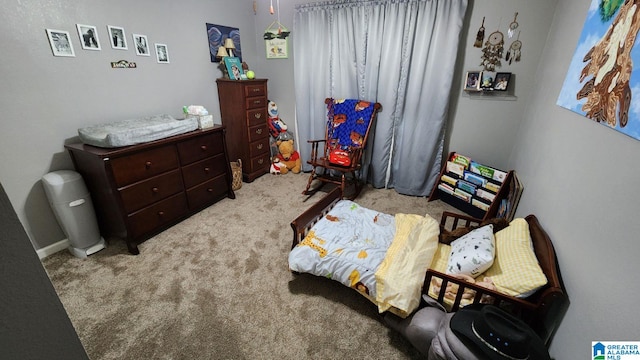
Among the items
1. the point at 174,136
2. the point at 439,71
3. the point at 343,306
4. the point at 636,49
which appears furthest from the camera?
the point at 439,71

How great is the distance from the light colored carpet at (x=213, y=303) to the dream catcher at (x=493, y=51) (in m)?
2.40

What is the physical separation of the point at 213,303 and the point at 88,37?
2284 mm

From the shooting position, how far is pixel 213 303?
1700 mm

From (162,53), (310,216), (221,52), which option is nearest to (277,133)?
(221,52)

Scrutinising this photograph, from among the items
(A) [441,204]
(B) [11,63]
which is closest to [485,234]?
(A) [441,204]

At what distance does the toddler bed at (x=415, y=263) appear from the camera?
3.76 feet

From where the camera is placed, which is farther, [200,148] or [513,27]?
[200,148]

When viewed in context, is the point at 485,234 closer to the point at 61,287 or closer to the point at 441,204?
the point at 441,204

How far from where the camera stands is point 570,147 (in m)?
1.36

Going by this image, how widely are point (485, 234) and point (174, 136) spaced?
2.49 metres

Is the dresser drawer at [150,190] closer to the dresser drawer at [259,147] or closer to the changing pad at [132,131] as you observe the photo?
the changing pad at [132,131]

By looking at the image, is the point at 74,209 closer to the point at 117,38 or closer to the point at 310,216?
the point at 117,38

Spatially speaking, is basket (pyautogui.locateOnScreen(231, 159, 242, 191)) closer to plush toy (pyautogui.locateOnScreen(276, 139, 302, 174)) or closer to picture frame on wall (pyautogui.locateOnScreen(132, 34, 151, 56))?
plush toy (pyautogui.locateOnScreen(276, 139, 302, 174))

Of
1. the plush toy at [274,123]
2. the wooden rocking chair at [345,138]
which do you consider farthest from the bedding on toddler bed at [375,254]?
the plush toy at [274,123]
